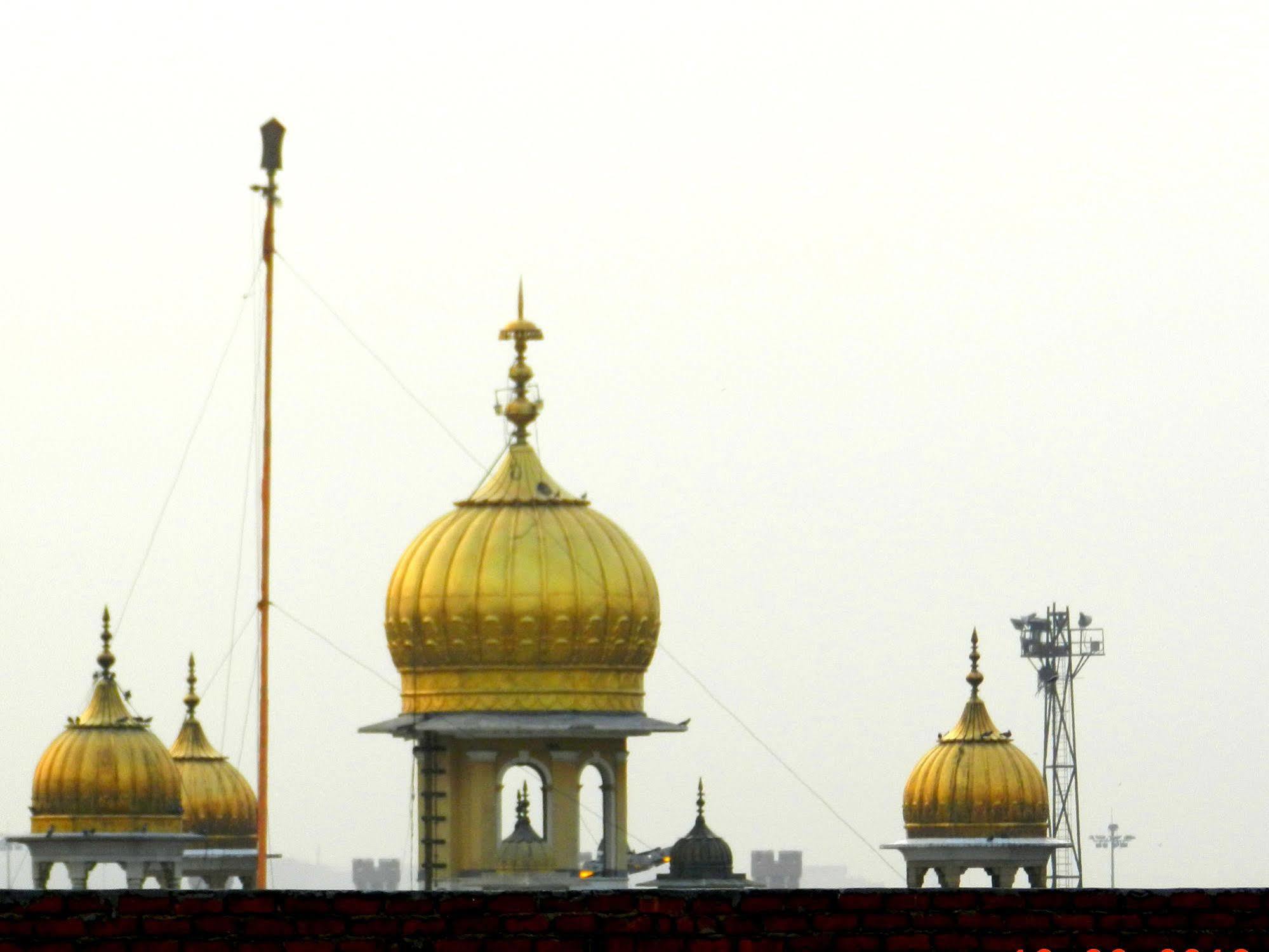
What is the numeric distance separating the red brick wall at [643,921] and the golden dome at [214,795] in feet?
139

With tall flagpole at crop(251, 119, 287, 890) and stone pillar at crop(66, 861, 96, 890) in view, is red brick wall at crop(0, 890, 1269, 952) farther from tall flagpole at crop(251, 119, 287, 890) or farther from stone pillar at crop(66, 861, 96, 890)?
stone pillar at crop(66, 861, 96, 890)

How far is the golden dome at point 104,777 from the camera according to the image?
5922cm

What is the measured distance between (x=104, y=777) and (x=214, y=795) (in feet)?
25.1

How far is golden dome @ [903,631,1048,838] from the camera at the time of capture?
214ft

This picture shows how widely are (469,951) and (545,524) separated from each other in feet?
116

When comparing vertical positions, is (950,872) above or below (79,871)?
above

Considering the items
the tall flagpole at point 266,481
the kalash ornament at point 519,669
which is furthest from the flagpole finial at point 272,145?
the kalash ornament at point 519,669

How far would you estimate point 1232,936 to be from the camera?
24453 mm

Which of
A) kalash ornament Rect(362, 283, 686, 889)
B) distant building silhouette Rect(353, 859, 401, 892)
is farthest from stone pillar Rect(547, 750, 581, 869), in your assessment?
distant building silhouette Rect(353, 859, 401, 892)

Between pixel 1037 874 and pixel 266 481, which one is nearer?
pixel 266 481

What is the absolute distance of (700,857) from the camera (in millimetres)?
60375

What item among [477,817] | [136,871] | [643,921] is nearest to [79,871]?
[136,871]

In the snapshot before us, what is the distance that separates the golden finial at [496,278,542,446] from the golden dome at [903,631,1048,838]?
9.55 meters

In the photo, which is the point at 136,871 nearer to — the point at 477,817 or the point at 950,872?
the point at 477,817
